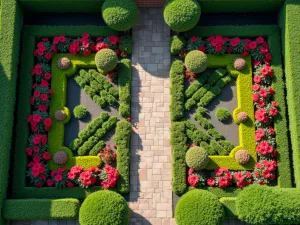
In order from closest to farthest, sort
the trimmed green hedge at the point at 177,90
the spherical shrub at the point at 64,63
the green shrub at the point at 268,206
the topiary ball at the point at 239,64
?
the green shrub at the point at 268,206
the trimmed green hedge at the point at 177,90
the topiary ball at the point at 239,64
the spherical shrub at the point at 64,63

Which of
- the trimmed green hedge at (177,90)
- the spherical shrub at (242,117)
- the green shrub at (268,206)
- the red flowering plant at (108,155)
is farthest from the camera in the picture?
the trimmed green hedge at (177,90)

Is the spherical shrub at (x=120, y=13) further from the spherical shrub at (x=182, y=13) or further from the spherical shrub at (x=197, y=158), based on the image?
the spherical shrub at (x=197, y=158)

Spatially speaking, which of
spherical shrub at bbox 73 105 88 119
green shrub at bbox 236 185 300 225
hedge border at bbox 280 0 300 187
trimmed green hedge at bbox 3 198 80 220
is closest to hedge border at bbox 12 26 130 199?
trimmed green hedge at bbox 3 198 80 220

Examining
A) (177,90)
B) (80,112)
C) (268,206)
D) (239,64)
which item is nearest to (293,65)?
(239,64)

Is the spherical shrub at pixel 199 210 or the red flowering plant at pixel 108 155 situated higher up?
the red flowering plant at pixel 108 155

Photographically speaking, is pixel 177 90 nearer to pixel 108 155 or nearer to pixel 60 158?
pixel 108 155

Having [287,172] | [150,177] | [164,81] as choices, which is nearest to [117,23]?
[164,81]

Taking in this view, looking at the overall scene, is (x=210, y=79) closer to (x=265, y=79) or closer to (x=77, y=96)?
(x=265, y=79)

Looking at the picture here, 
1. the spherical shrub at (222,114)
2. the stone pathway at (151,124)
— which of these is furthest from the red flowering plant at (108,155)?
the spherical shrub at (222,114)
